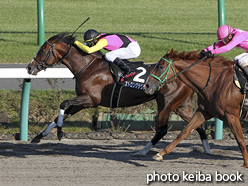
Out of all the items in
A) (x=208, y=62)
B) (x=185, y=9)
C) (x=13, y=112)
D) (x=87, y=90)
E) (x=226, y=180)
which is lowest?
(x=226, y=180)

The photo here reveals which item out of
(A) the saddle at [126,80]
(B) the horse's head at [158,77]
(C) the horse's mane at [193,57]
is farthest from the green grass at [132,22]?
(B) the horse's head at [158,77]

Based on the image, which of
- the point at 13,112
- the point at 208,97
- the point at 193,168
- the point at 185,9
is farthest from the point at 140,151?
the point at 185,9

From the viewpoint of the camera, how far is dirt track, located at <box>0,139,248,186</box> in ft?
15.1

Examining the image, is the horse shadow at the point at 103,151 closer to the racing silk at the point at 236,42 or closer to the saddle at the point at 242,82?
the saddle at the point at 242,82

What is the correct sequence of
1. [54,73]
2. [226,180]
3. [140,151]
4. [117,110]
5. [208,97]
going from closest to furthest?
1. [226,180]
2. [208,97]
3. [140,151]
4. [54,73]
5. [117,110]

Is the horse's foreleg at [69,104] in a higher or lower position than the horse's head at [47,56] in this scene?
lower

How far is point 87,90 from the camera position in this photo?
5812 millimetres

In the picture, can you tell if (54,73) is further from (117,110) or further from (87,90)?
(117,110)

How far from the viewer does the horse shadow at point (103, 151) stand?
5562 mm

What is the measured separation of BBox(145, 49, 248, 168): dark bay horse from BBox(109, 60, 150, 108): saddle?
89 cm

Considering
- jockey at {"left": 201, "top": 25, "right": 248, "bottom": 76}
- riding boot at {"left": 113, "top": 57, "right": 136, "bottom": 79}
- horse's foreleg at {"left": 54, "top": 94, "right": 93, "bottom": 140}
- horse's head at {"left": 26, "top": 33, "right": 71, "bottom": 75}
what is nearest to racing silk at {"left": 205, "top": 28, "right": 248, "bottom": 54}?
jockey at {"left": 201, "top": 25, "right": 248, "bottom": 76}

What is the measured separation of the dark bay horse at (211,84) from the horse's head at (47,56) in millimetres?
1695

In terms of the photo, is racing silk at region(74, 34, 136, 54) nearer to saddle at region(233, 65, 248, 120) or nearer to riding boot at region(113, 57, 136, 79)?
riding boot at region(113, 57, 136, 79)

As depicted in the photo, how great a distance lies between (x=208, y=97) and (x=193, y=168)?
34.9 inches
